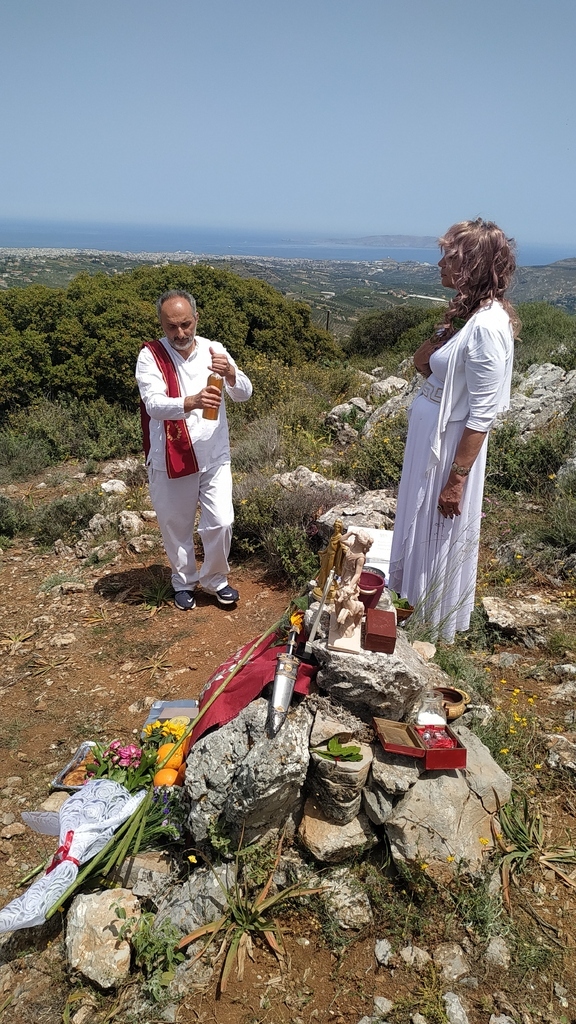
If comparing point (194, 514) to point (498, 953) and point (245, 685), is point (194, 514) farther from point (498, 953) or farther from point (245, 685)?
point (498, 953)

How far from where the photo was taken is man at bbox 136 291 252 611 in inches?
148

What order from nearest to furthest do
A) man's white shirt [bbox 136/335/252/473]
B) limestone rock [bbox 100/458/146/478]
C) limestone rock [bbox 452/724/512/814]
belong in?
limestone rock [bbox 452/724/512/814], man's white shirt [bbox 136/335/252/473], limestone rock [bbox 100/458/146/478]

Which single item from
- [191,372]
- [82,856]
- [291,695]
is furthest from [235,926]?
Result: [191,372]

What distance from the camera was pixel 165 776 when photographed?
2633mm

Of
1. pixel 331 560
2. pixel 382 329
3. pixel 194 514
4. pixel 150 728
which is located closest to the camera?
pixel 331 560

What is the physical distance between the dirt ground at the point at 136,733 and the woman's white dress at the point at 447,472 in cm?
70

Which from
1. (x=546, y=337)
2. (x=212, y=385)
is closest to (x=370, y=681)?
(x=212, y=385)

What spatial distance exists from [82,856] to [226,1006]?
29.9 inches

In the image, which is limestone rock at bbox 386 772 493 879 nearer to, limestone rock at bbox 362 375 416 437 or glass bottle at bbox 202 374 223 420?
glass bottle at bbox 202 374 223 420

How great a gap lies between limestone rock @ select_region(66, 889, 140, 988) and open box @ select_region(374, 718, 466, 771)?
1188mm

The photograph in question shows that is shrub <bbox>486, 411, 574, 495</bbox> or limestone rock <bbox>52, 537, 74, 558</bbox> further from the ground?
shrub <bbox>486, 411, 574, 495</bbox>

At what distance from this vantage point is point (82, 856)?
2.29m

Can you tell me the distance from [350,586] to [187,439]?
2021 millimetres

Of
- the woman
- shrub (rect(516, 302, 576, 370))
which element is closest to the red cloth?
the woman
